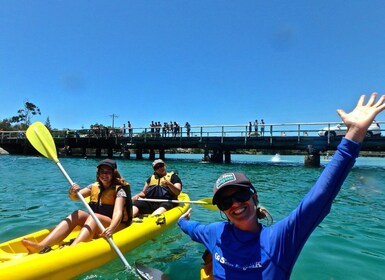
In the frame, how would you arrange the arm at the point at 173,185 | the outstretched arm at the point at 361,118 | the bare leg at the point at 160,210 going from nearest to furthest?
the outstretched arm at the point at 361,118 < the bare leg at the point at 160,210 < the arm at the point at 173,185

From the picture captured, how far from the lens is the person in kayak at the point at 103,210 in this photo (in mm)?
4465

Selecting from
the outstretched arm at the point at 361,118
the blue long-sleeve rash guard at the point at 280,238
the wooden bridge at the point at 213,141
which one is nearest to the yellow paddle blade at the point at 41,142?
the blue long-sleeve rash guard at the point at 280,238

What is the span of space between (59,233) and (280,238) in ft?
11.2

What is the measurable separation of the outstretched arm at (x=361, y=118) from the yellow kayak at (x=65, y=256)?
3.35 meters

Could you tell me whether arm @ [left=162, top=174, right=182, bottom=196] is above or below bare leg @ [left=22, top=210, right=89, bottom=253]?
above

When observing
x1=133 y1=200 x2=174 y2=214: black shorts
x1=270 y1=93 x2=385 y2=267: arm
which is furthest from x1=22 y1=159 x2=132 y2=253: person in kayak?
x1=270 y1=93 x2=385 y2=267: arm

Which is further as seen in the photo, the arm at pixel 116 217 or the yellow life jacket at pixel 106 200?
the yellow life jacket at pixel 106 200

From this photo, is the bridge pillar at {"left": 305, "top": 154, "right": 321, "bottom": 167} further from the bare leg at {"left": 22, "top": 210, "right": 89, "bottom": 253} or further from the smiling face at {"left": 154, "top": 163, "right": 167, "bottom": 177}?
the bare leg at {"left": 22, "top": 210, "right": 89, "bottom": 253}

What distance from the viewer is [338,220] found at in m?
7.60

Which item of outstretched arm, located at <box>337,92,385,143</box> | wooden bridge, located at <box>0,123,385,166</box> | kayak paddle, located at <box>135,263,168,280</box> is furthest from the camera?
wooden bridge, located at <box>0,123,385,166</box>

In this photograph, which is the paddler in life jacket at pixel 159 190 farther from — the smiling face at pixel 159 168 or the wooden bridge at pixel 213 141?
the wooden bridge at pixel 213 141

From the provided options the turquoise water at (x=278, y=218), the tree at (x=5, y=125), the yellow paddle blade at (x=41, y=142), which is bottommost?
the turquoise water at (x=278, y=218)

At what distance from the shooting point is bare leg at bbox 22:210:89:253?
426 cm

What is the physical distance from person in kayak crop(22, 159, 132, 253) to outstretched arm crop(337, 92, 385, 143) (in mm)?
3502
